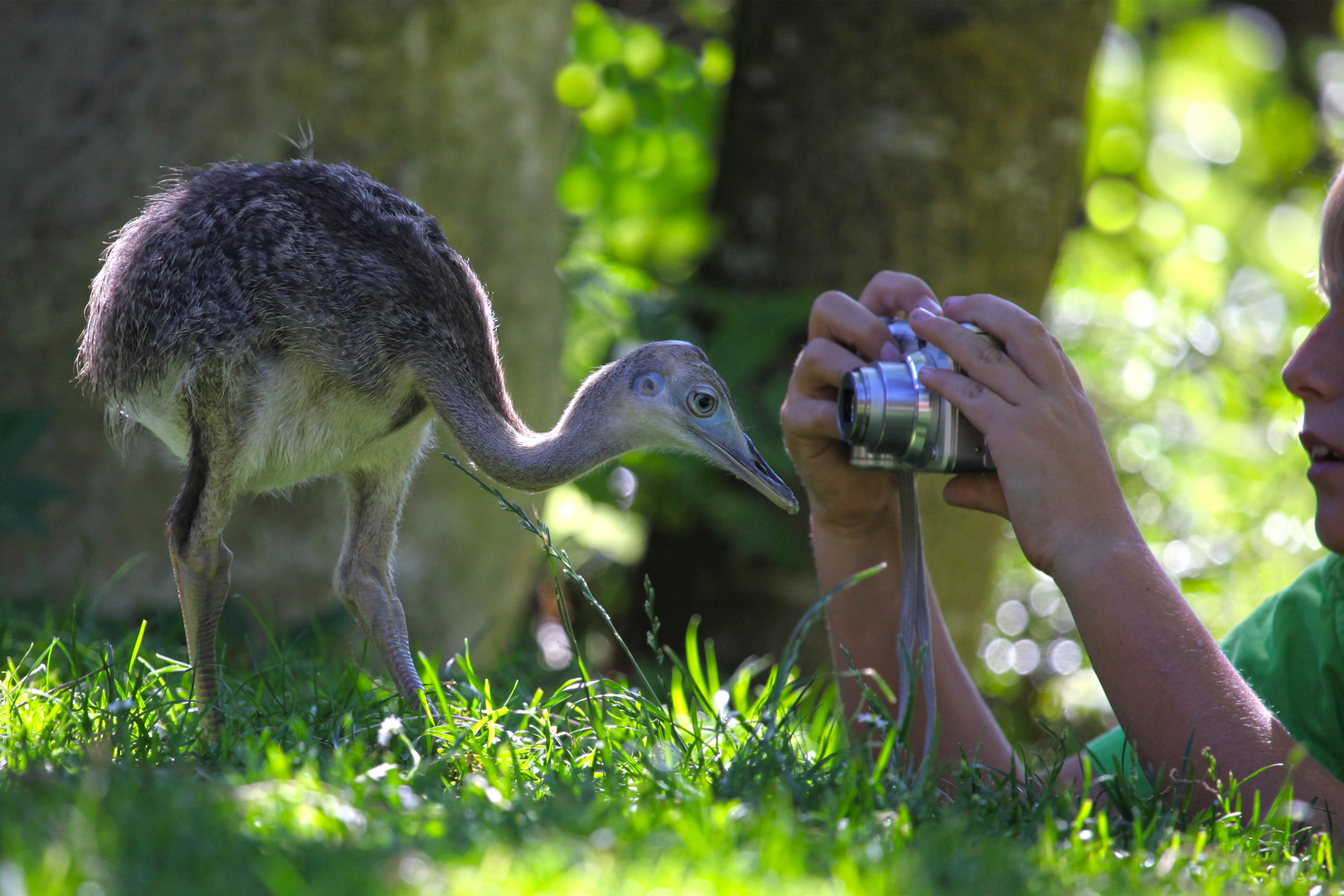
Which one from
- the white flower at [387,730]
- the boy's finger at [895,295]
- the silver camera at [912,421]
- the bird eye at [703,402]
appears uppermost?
the boy's finger at [895,295]

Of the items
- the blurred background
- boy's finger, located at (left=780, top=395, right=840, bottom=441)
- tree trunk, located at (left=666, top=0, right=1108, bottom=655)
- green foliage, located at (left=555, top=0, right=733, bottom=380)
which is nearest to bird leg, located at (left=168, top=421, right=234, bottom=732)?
the blurred background

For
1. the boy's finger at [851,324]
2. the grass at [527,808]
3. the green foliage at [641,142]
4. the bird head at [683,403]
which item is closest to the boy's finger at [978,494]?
the boy's finger at [851,324]

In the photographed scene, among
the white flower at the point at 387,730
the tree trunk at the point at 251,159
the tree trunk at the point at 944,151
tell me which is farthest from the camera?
the tree trunk at the point at 944,151

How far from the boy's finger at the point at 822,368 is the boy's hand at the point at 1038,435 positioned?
1.07ft

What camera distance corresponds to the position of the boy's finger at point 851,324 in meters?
3.35

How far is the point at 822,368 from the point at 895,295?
42 centimetres

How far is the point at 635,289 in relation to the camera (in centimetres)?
693

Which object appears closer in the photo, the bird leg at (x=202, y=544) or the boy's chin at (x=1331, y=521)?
the boy's chin at (x=1331, y=521)

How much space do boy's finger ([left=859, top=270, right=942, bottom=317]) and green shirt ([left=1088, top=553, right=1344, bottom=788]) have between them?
1401mm

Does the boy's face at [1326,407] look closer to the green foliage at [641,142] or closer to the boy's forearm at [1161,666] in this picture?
the boy's forearm at [1161,666]

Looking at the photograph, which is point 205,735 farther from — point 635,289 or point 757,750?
point 635,289

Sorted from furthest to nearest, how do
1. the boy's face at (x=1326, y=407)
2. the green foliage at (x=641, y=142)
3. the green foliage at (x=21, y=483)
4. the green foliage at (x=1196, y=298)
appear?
the green foliage at (x=641, y=142) < the green foliage at (x=1196, y=298) < the green foliage at (x=21, y=483) < the boy's face at (x=1326, y=407)

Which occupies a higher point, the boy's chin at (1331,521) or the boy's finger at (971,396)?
the boy's finger at (971,396)

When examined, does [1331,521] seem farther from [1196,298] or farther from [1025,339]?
[1196,298]
